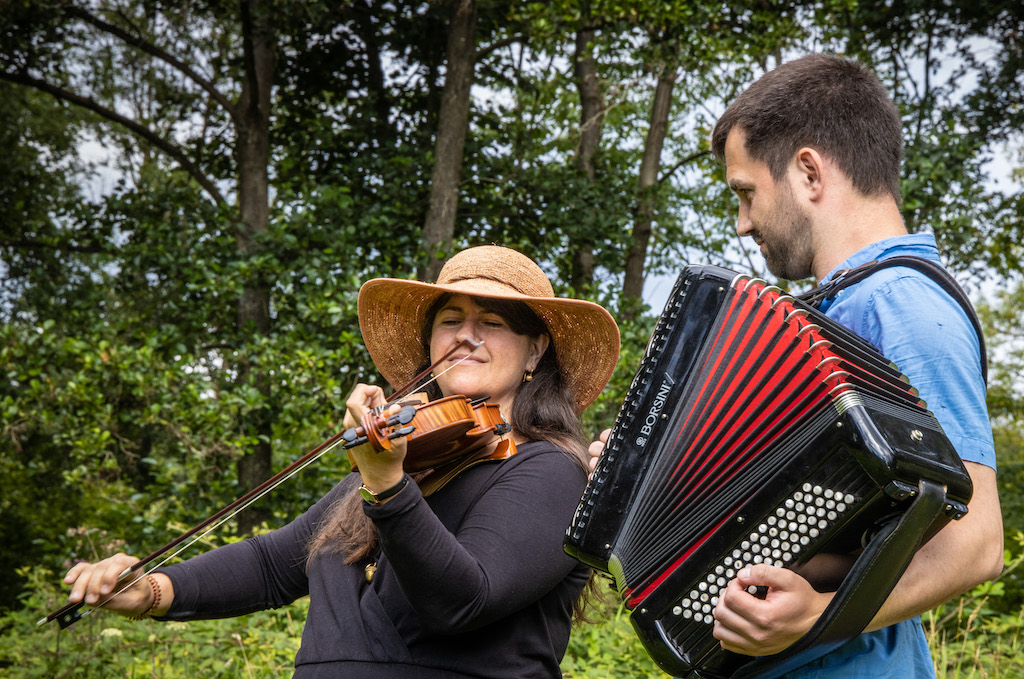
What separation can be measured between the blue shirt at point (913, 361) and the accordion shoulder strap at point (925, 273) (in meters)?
0.01

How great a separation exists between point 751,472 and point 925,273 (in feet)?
1.51

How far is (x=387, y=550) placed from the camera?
1.77 m

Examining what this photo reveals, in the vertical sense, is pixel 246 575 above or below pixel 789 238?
below

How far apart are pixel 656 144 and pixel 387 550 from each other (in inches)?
323

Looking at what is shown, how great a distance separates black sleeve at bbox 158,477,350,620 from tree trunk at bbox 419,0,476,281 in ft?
14.4

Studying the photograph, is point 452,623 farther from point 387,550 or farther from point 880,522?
point 880,522

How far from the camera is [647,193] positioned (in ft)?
28.4

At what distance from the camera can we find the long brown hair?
2.21 metres

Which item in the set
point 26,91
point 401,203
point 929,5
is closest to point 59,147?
point 26,91

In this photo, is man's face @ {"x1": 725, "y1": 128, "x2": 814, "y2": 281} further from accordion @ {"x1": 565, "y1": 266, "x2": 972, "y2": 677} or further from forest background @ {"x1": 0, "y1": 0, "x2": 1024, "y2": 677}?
forest background @ {"x1": 0, "y1": 0, "x2": 1024, "y2": 677}

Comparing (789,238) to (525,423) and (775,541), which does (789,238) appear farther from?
(525,423)

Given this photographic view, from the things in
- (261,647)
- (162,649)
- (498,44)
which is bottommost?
(162,649)

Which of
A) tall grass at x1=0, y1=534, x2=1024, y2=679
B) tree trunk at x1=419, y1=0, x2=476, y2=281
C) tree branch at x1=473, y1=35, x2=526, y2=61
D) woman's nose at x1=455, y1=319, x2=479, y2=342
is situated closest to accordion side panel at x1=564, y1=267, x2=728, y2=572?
woman's nose at x1=455, y1=319, x2=479, y2=342

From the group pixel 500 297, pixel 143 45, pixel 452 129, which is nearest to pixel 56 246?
pixel 143 45
